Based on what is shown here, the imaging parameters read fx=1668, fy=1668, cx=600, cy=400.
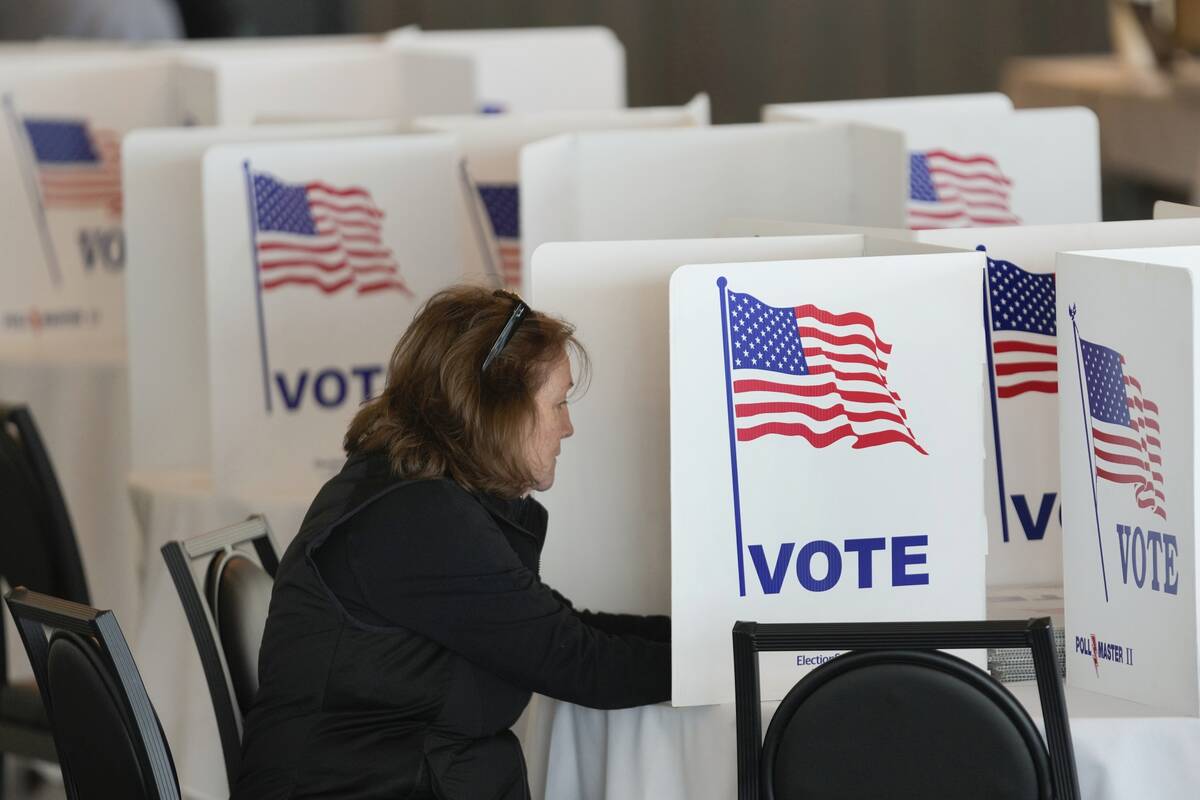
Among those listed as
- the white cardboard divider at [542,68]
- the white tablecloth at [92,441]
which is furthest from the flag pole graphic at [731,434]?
the white cardboard divider at [542,68]

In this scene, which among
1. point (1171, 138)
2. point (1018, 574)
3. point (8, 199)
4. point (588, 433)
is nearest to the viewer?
point (588, 433)

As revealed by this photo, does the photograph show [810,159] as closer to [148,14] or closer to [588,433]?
[588,433]

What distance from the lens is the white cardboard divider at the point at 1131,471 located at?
1.78 meters

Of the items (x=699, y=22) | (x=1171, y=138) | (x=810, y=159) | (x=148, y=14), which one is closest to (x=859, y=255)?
(x=810, y=159)

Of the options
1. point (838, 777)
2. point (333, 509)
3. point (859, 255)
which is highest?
point (859, 255)

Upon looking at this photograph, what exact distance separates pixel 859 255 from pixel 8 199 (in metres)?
2.75

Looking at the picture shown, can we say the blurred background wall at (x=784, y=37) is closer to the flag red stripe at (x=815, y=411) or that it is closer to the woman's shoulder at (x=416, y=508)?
the flag red stripe at (x=815, y=411)

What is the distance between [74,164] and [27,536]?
5.44 feet

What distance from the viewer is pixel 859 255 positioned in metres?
2.14

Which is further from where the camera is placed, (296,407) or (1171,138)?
(1171,138)

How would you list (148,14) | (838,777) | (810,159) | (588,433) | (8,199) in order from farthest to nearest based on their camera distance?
(148,14) → (8,199) → (810,159) → (588,433) → (838,777)

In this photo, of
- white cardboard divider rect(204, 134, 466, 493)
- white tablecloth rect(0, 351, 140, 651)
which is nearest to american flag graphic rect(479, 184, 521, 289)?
white cardboard divider rect(204, 134, 466, 493)

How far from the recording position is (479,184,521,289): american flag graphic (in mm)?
3482

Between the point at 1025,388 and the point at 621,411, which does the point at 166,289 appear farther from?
the point at 1025,388
